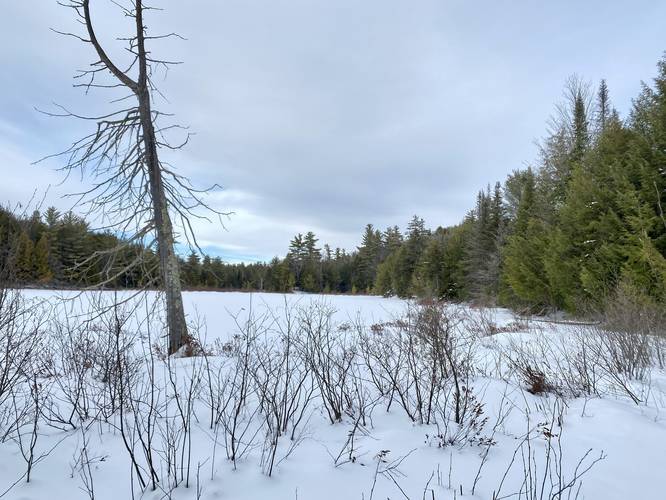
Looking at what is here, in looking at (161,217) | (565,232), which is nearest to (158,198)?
(161,217)

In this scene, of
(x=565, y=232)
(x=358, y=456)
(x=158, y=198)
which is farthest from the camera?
(x=565, y=232)

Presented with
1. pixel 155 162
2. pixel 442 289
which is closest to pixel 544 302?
pixel 442 289

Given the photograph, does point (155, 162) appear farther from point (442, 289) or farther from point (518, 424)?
point (442, 289)

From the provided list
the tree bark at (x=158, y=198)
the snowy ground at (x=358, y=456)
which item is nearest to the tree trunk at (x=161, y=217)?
the tree bark at (x=158, y=198)

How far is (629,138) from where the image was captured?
1199cm

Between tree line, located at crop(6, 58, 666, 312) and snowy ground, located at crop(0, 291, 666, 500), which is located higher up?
tree line, located at crop(6, 58, 666, 312)

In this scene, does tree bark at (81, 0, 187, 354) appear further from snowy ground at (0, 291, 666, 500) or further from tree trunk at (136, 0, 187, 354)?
snowy ground at (0, 291, 666, 500)

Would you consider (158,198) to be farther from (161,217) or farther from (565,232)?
(565,232)

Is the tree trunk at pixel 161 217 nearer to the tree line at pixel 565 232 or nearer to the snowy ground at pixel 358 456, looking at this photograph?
the tree line at pixel 565 232

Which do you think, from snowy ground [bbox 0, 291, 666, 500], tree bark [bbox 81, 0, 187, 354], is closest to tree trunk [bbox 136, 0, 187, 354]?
tree bark [bbox 81, 0, 187, 354]

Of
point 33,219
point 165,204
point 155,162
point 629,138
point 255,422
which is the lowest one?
point 255,422

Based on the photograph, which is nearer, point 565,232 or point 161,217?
point 161,217

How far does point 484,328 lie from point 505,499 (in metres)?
8.37

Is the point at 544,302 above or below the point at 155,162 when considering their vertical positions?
below
